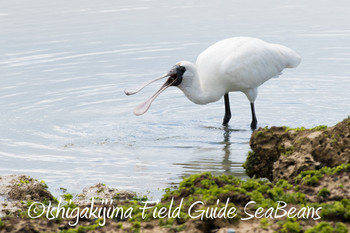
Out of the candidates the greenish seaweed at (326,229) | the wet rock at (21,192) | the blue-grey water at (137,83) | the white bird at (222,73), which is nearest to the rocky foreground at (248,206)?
the greenish seaweed at (326,229)

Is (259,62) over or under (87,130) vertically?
over

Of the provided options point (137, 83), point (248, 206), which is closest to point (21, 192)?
point (248, 206)

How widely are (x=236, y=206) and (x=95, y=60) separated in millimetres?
9829

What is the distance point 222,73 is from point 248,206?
5186 mm

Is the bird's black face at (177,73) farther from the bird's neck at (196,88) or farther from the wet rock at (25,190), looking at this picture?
the wet rock at (25,190)

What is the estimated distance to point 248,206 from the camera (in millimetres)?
5535

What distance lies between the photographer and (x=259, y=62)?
11.0 metres

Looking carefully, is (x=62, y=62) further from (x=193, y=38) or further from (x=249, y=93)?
(x=249, y=93)

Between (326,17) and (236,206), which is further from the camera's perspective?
(326,17)

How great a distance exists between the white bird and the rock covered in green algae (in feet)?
11.2

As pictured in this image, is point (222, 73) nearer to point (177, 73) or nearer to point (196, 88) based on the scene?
point (196, 88)

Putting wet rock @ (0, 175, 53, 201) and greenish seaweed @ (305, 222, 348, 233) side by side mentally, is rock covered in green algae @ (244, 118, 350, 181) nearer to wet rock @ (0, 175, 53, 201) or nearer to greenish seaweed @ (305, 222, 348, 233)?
greenish seaweed @ (305, 222, 348, 233)

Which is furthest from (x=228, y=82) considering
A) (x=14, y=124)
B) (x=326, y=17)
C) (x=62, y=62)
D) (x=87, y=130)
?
(x=326, y=17)

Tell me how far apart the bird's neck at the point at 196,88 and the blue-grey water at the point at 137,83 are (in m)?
0.46
